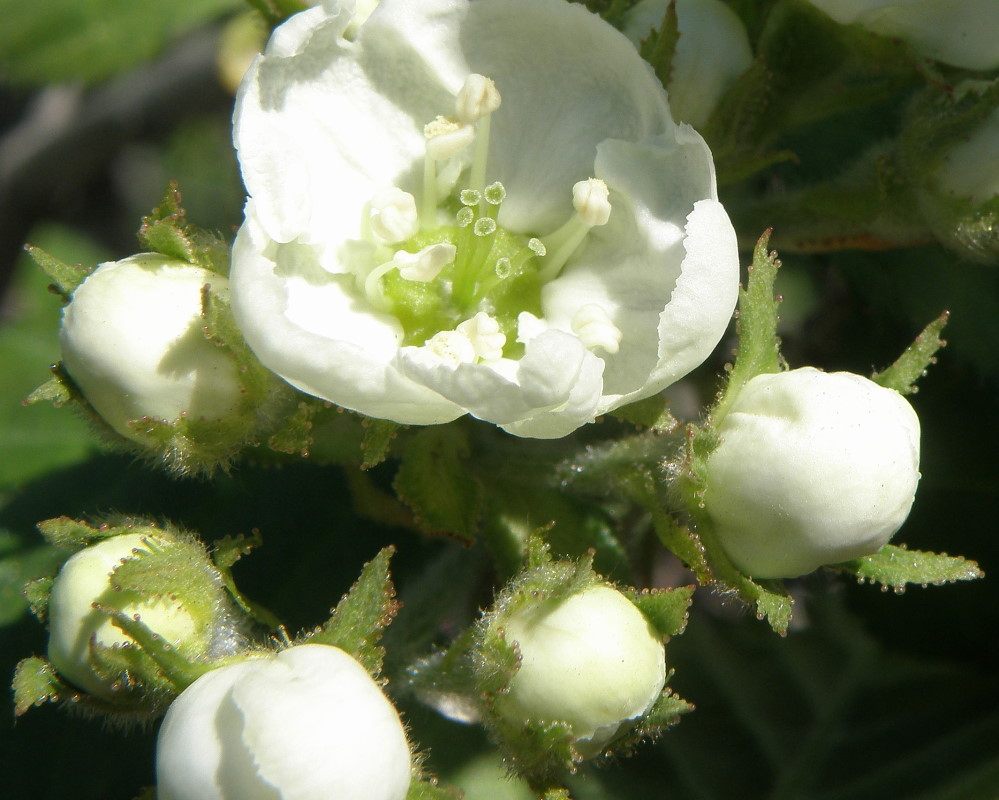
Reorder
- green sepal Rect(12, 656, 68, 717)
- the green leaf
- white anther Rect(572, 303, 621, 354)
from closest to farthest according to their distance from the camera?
green sepal Rect(12, 656, 68, 717) → white anther Rect(572, 303, 621, 354) → the green leaf

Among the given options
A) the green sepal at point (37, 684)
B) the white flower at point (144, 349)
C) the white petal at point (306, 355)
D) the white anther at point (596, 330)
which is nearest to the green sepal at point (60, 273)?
the white flower at point (144, 349)

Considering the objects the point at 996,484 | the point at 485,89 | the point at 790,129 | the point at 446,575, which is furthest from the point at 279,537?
the point at 996,484

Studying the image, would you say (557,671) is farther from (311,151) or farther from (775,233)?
(775,233)

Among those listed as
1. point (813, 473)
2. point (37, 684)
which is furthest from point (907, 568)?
point (37, 684)

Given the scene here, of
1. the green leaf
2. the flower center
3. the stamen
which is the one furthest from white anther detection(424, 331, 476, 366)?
the green leaf

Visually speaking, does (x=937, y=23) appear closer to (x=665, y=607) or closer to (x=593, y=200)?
(x=593, y=200)

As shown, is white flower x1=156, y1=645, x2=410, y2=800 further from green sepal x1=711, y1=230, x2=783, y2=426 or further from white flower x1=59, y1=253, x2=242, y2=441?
green sepal x1=711, y1=230, x2=783, y2=426

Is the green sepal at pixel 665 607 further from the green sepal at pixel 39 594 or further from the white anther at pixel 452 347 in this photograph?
the green sepal at pixel 39 594

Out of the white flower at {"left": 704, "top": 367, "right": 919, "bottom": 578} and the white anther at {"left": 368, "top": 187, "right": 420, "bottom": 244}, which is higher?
the white anther at {"left": 368, "top": 187, "right": 420, "bottom": 244}
